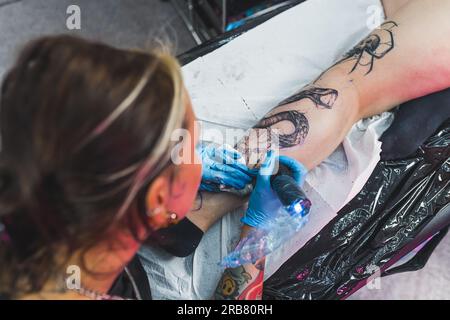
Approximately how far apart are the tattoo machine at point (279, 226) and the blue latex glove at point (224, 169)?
0.09m

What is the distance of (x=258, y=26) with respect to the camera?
4.72ft

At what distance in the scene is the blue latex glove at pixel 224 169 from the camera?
3.71ft

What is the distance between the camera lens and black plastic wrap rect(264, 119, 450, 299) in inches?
45.4

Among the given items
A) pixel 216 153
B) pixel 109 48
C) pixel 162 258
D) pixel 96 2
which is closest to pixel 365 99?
pixel 216 153

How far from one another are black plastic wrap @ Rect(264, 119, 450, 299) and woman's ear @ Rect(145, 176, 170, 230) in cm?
46

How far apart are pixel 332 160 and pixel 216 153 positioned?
299mm

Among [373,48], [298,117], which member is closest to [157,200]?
[298,117]

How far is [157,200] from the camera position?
0.74m

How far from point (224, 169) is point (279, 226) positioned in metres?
0.19

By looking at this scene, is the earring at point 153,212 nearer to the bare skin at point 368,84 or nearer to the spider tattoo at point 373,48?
the bare skin at point 368,84

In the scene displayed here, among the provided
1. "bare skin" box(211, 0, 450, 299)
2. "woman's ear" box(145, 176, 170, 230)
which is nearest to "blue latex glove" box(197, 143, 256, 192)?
"bare skin" box(211, 0, 450, 299)

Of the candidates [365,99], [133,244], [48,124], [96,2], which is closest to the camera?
[48,124]

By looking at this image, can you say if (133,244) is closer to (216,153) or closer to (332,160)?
(216,153)

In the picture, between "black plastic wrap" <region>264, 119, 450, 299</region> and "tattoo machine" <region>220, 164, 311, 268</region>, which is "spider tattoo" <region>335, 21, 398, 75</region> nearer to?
"black plastic wrap" <region>264, 119, 450, 299</region>
